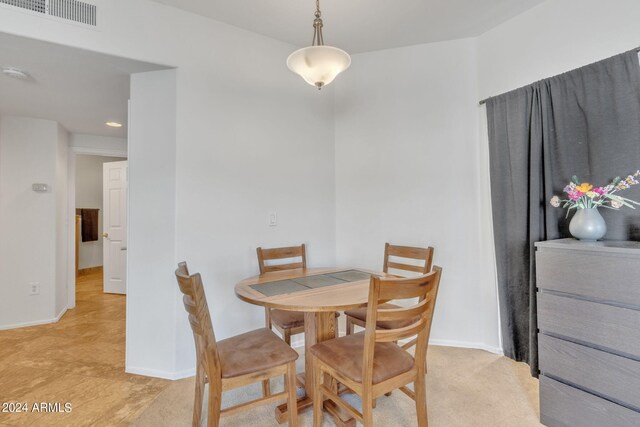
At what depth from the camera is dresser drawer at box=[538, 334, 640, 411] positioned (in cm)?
142

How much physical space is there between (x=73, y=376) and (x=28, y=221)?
7.20 feet

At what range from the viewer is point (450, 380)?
216 cm

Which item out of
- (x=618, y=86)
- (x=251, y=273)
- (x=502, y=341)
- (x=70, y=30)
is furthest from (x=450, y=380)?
(x=70, y=30)

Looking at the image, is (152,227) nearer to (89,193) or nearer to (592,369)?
(592,369)

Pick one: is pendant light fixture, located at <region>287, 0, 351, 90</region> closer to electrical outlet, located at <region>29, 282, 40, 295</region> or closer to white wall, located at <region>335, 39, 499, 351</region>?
A: white wall, located at <region>335, 39, 499, 351</region>

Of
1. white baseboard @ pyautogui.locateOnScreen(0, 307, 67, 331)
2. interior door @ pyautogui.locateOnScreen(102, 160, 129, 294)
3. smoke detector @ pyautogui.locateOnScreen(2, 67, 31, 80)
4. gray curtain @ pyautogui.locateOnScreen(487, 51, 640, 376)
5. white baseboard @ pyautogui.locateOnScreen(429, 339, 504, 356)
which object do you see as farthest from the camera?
interior door @ pyautogui.locateOnScreen(102, 160, 129, 294)

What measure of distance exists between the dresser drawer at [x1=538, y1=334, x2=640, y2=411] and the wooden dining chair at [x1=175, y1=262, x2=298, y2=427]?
1406mm

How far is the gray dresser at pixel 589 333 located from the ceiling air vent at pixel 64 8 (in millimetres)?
3137

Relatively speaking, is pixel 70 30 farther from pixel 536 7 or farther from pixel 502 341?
pixel 502 341

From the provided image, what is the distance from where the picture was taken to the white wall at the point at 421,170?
269 centimetres

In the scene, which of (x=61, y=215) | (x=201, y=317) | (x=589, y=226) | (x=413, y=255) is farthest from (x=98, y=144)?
(x=589, y=226)

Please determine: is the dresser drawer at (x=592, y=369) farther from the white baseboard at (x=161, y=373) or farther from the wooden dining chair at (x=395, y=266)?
the white baseboard at (x=161, y=373)

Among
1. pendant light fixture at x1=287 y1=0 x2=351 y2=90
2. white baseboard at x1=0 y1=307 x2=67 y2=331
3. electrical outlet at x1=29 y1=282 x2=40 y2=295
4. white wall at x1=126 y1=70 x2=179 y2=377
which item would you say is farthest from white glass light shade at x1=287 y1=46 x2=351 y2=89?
white baseboard at x1=0 y1=307 x2=67 y2=331

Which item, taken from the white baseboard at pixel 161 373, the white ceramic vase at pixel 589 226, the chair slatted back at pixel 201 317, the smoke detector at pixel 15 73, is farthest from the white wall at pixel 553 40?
the smoke detector at pixel 15 73
